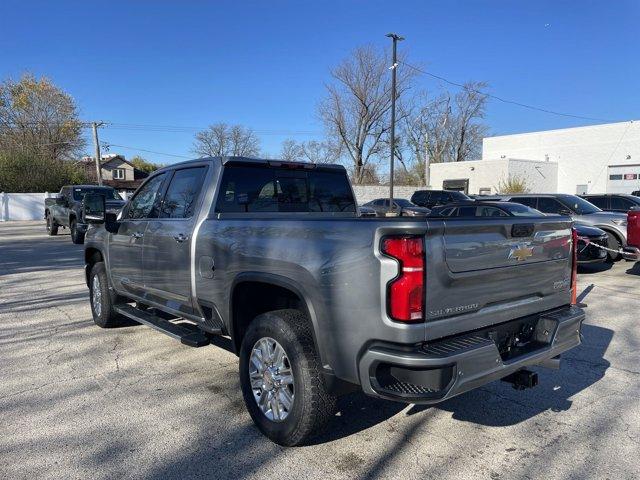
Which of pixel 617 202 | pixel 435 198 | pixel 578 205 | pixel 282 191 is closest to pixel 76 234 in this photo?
pixel 282 191

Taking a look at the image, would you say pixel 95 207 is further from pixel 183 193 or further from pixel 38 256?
pixel 38 256

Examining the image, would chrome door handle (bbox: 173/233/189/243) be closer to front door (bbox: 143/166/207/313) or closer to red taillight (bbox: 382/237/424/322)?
front door (bbox: 143/166/207/313)

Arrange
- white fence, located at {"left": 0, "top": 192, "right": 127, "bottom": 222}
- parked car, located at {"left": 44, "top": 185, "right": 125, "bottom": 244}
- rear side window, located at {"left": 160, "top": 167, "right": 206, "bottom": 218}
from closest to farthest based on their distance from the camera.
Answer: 1. rear side window, located at {"left": 160, "top": 167, "right": 206, "bottom": 218}
2. parked car, located at {"left": 44, "top": 185, "right": 125, "bottom": 244}
3. white fence, located at {"left": 0, "top": 192, "right": 127, "bottom": 222}

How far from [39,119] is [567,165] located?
46864mm

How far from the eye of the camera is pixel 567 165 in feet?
138

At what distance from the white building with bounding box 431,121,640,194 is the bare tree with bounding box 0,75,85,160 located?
113 feet

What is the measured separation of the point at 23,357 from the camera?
5.24 metres

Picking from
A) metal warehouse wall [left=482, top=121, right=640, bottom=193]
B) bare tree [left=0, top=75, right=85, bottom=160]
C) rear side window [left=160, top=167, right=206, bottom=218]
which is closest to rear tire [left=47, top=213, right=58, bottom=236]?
rear side window [left=160, top=167, right=206, bottom=218]

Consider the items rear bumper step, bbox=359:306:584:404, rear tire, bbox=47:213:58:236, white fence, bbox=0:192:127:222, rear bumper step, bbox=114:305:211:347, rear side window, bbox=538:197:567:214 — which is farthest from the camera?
white fence, bbox=0:192:127:222

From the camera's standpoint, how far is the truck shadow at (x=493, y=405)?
12.3 ft

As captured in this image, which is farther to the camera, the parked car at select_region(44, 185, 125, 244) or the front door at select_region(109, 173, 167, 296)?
the parked car at select_region(44, 185, 125, 244)

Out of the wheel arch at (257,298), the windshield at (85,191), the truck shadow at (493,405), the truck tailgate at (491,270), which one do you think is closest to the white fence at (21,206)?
the windshield at (85,191)

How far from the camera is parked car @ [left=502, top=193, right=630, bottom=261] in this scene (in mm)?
12047

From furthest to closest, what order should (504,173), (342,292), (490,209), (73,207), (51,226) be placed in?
(504,173)
(51,226)
(73,207)
(490,209)
(342,292)
